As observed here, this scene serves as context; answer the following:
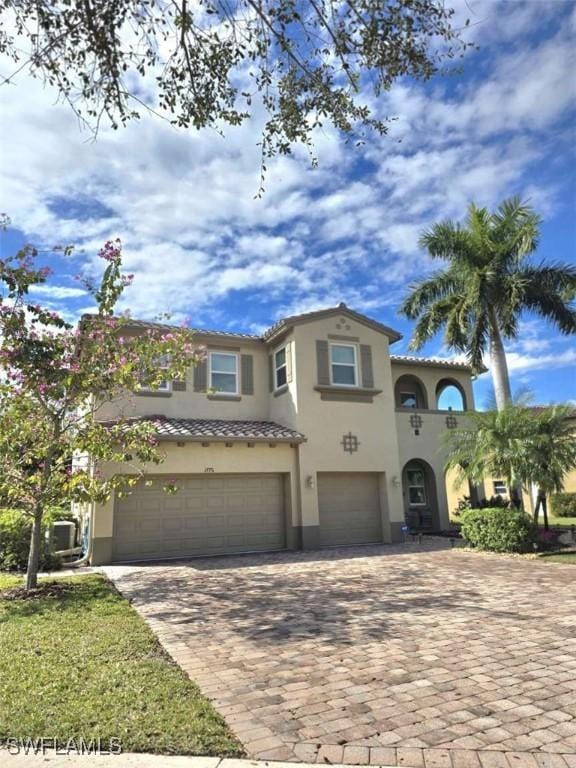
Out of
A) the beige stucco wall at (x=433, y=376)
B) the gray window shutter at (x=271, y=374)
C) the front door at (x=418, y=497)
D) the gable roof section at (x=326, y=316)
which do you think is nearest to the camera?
the gable roof section at (x=326, y=316)

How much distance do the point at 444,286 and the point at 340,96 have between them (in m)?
14.2

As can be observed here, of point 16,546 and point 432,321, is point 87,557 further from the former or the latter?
point 432,321

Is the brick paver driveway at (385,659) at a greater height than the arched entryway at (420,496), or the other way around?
the arched entryway at (420,496)

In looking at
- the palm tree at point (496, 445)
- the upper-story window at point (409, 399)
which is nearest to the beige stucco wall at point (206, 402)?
the upper-story window at point (409, 399)

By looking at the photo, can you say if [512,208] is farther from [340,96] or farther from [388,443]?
[340,96]

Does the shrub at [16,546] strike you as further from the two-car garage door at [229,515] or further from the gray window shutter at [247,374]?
the gray window shutter at [247,374]

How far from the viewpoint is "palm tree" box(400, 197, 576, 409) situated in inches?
708

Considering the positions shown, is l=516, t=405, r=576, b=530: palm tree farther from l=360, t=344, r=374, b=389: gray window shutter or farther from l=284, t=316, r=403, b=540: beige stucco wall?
l=360, t=344, r=374, b=389: gray window shutter

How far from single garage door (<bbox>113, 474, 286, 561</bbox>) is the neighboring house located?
3 centimetres

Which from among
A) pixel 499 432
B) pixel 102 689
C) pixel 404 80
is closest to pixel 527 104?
pixel 404 80

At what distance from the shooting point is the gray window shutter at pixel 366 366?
59.2 ft

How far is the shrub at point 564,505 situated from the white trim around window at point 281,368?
17.2 meters

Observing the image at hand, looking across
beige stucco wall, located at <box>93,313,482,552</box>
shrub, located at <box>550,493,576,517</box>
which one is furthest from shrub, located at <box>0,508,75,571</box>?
shrub, located at <box>550,493,576,517</box>

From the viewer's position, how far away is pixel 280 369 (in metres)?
18.1
